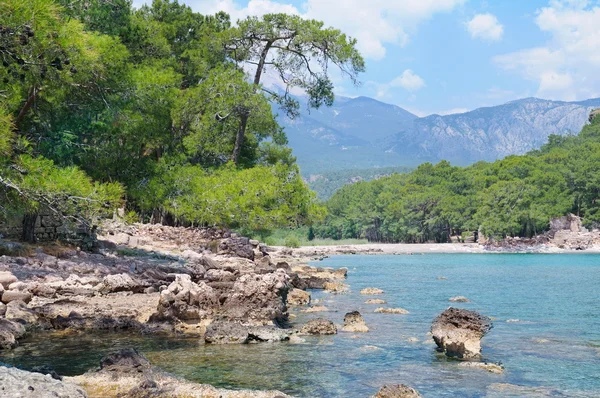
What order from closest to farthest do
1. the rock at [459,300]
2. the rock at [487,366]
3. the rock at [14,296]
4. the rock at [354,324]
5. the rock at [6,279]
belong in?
the rock at [487,366] < the rock at [14,296] < the rock at [6,279] < the rock at [354,324] < the rock at [459,300]

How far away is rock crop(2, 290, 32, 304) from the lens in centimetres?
1327

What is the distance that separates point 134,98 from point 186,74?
15.3 meters

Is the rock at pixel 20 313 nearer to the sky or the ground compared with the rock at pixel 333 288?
nearer to the sky

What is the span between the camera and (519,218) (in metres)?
91.8

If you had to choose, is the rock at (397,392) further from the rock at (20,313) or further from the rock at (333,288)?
the rock at (333,288)

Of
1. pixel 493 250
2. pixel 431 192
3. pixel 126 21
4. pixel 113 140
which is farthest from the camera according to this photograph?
pixel 431 192

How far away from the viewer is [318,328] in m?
14.1

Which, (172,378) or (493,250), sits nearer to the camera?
(172,378)

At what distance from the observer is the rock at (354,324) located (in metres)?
14.9

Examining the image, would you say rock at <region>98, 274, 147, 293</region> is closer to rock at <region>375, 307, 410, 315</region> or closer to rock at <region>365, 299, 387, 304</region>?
rock at <region>375, 307, 410, 315</region>

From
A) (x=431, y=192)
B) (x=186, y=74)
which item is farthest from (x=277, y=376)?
(x=431, y=192)

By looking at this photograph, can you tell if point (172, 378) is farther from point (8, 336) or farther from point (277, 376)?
point (8, 336)

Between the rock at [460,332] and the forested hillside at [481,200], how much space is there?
82944 millimetres

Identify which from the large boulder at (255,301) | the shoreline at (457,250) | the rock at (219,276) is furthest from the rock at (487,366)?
the shoreline at (457,250)
